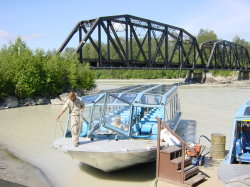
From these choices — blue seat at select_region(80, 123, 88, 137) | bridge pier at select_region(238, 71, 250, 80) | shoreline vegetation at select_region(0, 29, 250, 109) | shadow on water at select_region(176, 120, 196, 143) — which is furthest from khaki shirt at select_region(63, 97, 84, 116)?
bridge pier at select_region(238, 71, 250, 80)

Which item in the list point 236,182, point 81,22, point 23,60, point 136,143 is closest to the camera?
point 236,182

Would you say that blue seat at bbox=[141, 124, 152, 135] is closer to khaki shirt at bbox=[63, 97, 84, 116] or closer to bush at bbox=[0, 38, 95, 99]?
khaki shirt at bbox=[63, 97, 84, 116]


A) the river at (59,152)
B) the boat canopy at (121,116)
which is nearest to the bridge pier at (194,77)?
the river at (59,152)

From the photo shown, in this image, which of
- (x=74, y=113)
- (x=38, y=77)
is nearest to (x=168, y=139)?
(x=74, y=113)

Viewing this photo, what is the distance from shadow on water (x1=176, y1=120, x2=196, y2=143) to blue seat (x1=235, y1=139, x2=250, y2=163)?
18.1 feet

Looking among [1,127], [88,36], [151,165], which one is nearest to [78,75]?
[88,36]

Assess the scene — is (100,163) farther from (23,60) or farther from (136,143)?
(23,60)

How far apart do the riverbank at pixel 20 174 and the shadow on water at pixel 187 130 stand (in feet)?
24.7

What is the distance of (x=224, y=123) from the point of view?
20.4 metres

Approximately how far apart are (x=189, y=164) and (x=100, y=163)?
2.73 metres

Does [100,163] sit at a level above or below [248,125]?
below

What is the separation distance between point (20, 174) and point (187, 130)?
1033 centimetres

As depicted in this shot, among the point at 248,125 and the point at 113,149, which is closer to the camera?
the point at 113,149

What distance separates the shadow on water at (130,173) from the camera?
10.6 meters
